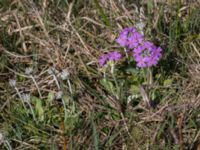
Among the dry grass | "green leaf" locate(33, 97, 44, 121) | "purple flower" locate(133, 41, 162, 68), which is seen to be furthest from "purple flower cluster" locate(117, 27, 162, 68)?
"green leaf" locate(33, 97, 44, 121)

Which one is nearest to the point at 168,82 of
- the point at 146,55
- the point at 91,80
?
the point at 146,55

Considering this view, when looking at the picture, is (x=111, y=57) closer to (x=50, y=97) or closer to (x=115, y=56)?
(x=115, y=56)

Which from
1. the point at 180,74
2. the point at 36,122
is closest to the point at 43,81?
the point at 36,122

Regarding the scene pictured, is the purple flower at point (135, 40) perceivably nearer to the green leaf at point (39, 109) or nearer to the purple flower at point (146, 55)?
the purple flower at point (146, 55)

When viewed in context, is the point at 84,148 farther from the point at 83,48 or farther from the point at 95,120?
the point at 83,48

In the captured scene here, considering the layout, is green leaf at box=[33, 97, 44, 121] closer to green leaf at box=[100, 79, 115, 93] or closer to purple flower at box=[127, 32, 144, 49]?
green leaf at box=[100, 79, 115, 93]

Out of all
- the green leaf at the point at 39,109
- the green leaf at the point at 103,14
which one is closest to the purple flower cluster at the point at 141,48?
the green leaf at the point at 103,14

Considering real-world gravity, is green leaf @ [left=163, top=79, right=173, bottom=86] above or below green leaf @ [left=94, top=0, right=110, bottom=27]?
below
